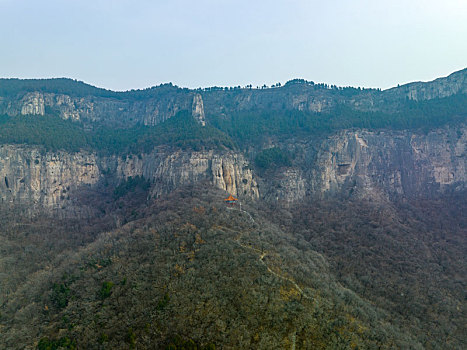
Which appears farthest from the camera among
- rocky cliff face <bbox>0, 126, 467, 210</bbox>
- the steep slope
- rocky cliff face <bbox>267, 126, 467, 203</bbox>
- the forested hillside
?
rocky cliff face <bbox>267, 126, 467, 203</bbox>

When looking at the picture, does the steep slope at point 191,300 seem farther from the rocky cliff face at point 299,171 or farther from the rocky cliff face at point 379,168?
the rocky cliff face at point 379,168

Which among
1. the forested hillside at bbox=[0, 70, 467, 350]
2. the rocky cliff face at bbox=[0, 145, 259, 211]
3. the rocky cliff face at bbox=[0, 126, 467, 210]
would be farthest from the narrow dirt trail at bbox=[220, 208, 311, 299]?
the rocky cliff face at bbox=[0, 145, 259, 211]

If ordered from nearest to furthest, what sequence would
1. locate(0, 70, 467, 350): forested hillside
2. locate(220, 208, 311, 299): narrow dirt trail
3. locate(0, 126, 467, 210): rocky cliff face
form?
locate(0, 70, 467, 350): forested hillside, locate(220, 208, 311, 299): narrow dirt trail, locate(0, 126, 467, 210): rocky cliff face

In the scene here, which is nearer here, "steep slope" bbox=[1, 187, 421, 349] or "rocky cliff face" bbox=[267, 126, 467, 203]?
"steep slope" bbox=[1, 187, 421, 349]

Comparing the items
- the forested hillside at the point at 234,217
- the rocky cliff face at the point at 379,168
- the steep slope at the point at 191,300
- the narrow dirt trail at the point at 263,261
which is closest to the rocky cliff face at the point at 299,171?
the rocky cliff face at the point at 379,168

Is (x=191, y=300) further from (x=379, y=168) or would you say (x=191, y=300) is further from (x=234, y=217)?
(x=379, y=168)

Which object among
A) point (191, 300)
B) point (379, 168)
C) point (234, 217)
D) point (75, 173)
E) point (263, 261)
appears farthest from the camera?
point (75, 173)

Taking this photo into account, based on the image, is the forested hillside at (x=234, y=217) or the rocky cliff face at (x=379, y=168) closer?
the forested hillside at (x=234, y=217)

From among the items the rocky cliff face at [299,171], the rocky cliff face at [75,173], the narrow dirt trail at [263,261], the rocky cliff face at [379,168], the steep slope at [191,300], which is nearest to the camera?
the steep slope at [191,300]

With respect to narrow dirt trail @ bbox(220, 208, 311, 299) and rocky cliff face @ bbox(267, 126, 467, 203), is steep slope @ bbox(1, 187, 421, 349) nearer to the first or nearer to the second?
narrow dirt trail @ bbox(220, 208, 311, 299)

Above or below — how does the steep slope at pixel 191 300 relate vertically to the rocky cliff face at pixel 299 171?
below

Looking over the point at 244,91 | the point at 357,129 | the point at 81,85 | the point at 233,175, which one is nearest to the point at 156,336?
the point at 233,175

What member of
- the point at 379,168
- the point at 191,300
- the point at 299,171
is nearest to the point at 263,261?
the point at 191,300

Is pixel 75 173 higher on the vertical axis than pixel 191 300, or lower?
higher
